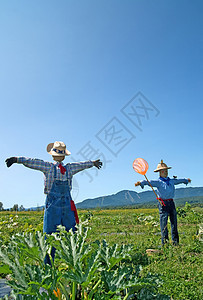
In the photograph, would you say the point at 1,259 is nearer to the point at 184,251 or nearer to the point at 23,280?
the point at 23,280

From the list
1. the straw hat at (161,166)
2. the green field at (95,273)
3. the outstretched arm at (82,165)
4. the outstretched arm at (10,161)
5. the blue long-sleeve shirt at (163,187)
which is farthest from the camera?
the straw hat at (161,166)

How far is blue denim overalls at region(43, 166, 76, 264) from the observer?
12.2ft

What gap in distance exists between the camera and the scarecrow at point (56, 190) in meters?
3.73

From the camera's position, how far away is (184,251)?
15.0ft

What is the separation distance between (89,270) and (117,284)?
257mm

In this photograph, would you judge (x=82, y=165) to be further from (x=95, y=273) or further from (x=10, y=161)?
(x=95, y=273)

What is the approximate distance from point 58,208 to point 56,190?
0.28m

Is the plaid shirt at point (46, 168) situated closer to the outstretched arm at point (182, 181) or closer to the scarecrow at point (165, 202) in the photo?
the scarecrow at point (165, 202)

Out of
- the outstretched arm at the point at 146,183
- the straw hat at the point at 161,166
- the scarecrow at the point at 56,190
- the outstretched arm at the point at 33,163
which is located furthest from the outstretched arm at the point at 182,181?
the outstretched arm at the point at 33,163

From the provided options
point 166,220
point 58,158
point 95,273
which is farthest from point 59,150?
point 166,220

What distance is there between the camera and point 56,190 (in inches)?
150

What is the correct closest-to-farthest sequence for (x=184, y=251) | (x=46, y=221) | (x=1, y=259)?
(x=1, y=259) < (x=46, y=221) < (x=184, y=251)

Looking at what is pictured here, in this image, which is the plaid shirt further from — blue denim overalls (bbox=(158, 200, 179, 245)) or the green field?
blue denim overalls (bbox=(158, 200, 179, 245))

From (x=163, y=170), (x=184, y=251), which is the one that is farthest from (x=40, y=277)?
(x=163, y=170)
